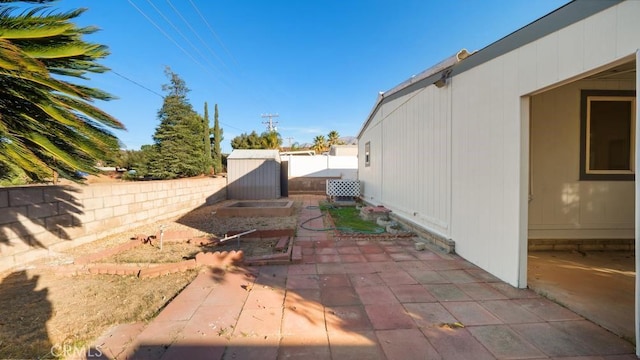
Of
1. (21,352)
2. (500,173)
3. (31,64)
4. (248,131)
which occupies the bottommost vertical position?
(21,352)

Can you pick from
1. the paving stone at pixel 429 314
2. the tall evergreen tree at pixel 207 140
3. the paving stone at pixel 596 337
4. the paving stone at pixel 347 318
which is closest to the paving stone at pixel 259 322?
the paving stone at pixel 347 318

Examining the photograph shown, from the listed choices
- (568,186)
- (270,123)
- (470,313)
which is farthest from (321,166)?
(270,123)

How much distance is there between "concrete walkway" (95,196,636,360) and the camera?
2.06 meters

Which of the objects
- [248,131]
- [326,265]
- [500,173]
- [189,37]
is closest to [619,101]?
[500,173]

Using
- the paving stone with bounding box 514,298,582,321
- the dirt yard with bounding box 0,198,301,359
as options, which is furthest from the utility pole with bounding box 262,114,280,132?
the paving stone with bounding box 514,298,582,321

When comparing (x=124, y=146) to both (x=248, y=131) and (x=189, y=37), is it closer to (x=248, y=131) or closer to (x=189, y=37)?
(x=189, y=37)

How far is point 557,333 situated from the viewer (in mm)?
2256

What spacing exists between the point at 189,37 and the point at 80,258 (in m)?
12.3

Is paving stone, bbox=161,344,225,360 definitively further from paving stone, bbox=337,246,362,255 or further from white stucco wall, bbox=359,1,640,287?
white stucco wall, bbox=359,1,640,287

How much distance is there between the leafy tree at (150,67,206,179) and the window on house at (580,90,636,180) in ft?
52.9

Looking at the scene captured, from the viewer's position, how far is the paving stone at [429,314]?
8.07 feet

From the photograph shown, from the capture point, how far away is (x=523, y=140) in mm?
3086

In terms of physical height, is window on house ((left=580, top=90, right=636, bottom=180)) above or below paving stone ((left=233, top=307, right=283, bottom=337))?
above

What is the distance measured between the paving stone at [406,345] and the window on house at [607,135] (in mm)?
4250
